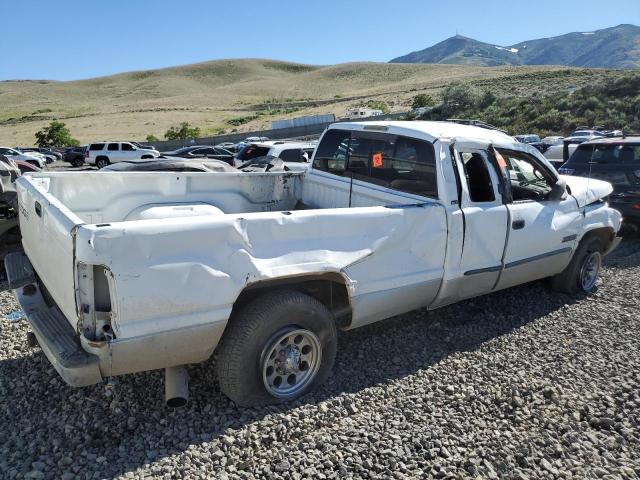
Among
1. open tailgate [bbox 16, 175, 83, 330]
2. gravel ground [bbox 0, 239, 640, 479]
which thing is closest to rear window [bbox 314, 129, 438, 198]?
gravel ground [bbox 0, 239, 640, 479]

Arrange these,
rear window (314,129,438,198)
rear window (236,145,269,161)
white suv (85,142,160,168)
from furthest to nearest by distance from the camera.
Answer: white suv (85,142,160,168) → rear window (236,145,269,161) → rear window (314,129,438,198)

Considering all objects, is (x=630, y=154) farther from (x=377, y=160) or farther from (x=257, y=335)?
(x=257, y=335)

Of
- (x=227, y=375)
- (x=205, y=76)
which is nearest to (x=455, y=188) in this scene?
(x=227, y=375)

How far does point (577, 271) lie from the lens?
5797 millimetres

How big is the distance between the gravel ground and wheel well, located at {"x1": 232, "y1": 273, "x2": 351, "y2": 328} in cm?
56

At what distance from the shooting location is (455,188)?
4258 millimetres

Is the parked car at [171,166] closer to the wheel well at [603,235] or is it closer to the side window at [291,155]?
the wheel well at [603,235]

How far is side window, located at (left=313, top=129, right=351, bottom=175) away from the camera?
5230mm

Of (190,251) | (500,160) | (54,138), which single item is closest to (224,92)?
(54,138)

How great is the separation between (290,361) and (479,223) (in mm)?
1925

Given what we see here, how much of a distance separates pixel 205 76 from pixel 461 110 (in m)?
124

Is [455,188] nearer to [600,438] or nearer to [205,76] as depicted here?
[600,438]

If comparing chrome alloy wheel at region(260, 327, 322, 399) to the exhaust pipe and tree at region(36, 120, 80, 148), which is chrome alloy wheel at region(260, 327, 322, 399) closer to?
the exhaust pipe

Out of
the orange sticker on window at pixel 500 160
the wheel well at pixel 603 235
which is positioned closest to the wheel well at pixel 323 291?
the orange sticker on window at pixel 500 160
